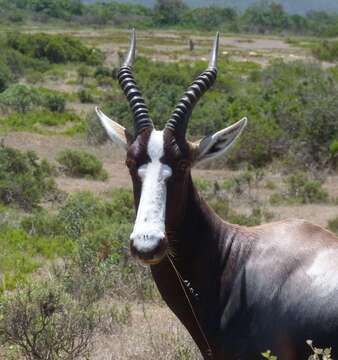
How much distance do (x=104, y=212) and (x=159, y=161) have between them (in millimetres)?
9997

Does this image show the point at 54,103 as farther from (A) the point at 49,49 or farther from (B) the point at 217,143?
(B) the point at 217,143

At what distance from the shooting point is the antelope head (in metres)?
5.36

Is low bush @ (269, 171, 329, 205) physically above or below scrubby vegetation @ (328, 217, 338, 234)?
below

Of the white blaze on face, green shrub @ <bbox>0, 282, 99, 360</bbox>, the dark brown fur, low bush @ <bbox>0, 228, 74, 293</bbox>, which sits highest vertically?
the white blaze on face

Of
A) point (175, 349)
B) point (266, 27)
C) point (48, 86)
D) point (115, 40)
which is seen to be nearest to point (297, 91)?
point (48, 86)

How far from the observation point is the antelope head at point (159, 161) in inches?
211

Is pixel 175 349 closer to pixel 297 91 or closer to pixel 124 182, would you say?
pixel 124 182

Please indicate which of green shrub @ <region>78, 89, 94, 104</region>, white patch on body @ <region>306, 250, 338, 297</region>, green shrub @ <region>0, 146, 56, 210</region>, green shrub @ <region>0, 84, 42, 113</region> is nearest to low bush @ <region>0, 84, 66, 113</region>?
green shrub @ <region>0, 84, 42, 113</region>

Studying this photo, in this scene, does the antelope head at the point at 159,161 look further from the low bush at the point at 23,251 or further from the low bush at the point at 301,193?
the low bush at the point at 301,193

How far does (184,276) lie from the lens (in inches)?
242

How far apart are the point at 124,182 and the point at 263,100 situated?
10011mm

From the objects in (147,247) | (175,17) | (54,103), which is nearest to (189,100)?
(147,247)

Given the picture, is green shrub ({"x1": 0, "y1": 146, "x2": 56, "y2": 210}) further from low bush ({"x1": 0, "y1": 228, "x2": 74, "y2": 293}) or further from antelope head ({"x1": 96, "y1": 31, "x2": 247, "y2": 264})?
antelope head ({"x1": 96, "y1": 31, "x2": 247, "y2": 264})

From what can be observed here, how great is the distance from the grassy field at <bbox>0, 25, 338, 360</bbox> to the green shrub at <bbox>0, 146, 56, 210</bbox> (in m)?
0.09
